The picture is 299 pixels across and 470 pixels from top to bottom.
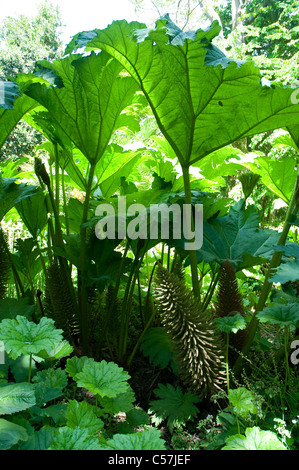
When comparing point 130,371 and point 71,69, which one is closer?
point 71,69

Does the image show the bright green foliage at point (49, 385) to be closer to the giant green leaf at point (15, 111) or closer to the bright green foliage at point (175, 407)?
the bright green foliage at point (175, 407)

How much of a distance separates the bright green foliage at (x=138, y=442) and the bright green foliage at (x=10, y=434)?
18cm

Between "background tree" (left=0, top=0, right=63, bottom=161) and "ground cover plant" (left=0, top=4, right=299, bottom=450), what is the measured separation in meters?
11.5

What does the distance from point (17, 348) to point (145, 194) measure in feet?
2.16

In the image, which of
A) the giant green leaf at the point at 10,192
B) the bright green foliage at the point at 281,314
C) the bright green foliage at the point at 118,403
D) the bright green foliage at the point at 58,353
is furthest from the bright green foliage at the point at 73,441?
the giant green leaf at the point at 10,192

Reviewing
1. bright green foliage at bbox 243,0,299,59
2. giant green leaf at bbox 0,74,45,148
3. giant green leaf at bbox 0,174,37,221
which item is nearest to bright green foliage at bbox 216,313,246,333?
giant green leaf at bbox 0,174,37,221

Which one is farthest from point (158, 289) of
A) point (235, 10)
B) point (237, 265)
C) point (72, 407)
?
point (235, 10)

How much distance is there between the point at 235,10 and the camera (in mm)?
10594

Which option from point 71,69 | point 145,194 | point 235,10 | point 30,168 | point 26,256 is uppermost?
point 235,10

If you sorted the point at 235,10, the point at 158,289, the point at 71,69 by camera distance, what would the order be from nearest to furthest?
the point at 158,289 < the point at 71,69 < the point at 235,10

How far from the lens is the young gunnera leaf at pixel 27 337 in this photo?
818 mm

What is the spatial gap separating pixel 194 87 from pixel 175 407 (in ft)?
3.45

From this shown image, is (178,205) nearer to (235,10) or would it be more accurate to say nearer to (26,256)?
(26,256)

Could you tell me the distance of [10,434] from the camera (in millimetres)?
713
